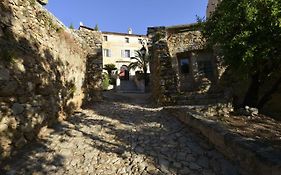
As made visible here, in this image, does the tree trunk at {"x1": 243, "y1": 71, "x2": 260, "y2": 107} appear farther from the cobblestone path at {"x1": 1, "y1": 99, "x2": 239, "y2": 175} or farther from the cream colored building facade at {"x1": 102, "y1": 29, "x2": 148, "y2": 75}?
the cream colored building facade at {"x1": 102, "y1": 29, "x2": 148, "y2": 75}

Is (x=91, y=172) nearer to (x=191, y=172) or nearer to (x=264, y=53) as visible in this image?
(x=191, y=172)

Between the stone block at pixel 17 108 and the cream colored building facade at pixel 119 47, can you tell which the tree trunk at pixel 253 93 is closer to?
the stone block at pixel 17 108

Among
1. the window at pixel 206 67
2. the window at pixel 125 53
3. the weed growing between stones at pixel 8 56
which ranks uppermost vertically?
the window at pixel 125 53

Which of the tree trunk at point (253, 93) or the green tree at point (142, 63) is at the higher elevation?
the green tree at point (142, 63)

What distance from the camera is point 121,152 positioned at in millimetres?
4906

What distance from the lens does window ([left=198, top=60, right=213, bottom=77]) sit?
13281 millimetres

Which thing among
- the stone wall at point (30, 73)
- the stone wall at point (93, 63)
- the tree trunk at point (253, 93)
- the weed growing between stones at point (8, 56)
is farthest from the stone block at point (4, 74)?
the tree trunk at point (253, 93)

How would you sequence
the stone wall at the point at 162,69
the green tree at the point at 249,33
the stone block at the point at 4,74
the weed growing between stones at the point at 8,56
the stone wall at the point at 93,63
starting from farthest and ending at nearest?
the stone wall at the point at 93,63 < the stone wall at the point at 162,69 < the green tree at the point at 249,33 < the weed growing between stones at the point at 8,56 < the stone block at the point at 4,74

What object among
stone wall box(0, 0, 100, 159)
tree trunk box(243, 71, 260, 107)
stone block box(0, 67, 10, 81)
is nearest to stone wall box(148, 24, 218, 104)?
tree trunk box(243, 71, 260, 107)

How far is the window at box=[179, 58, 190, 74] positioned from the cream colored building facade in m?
22.2

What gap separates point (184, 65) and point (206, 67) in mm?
1291

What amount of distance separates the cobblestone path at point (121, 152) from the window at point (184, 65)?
23.4 ft

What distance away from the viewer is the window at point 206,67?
1328cm

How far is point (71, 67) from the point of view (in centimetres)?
863
